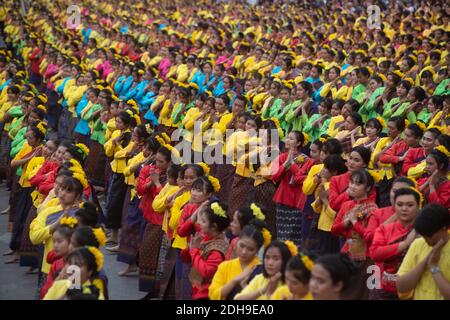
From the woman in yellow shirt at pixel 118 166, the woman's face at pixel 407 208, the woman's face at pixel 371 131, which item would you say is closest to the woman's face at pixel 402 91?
the woman's face at pixel 371 131

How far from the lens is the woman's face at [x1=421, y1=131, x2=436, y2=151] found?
838 centimetres

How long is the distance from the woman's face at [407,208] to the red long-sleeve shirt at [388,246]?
0.05 metres

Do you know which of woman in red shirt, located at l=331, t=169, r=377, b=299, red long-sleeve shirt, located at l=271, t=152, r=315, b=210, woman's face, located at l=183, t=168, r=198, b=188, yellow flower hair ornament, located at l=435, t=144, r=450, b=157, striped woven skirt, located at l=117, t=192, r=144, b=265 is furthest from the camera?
striped woven skirt, located at l=117, t=192, r=144, b=265

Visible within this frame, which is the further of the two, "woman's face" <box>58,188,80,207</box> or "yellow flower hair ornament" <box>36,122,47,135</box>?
"yellow flower hair ornament" <box>36,122,47,135</box>

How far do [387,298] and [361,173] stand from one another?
120cm

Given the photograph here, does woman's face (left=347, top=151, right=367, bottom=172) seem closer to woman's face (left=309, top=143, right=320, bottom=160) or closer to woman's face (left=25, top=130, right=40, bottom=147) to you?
woman's face (left=309, top=143, right=320, bottom=160)

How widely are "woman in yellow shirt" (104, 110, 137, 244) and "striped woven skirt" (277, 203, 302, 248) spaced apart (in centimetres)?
184

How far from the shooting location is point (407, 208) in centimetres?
592

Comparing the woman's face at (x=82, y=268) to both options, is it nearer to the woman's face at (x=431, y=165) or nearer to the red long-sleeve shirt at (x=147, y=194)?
the red long-sleeve shirt at (x=147, y=194)

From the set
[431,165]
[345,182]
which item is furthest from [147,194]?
[431,165]

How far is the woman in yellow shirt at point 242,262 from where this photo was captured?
571cm

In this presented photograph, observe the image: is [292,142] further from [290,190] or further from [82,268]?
[82,268]

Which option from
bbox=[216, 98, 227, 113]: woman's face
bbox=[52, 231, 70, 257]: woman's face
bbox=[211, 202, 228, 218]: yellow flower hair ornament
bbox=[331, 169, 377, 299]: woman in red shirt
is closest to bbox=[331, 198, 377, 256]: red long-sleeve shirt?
bbox=[331, 169, 377, 299]: woman in red shirt

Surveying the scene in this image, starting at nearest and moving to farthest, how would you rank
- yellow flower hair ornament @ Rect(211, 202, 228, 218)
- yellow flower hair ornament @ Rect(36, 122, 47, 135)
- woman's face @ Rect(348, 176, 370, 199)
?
yellow flower hair ornament @ Rect(211, 202, 228, 218)
woman's face @ Rect(348, 176, 370, 199)
yellow flower hair ornament @ Rect(36, 122, 47, 135)
